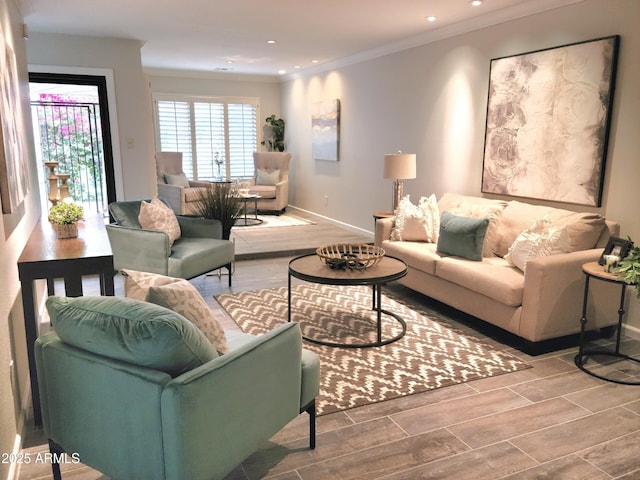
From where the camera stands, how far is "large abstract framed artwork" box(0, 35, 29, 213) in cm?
226

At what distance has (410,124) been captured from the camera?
5711 mm

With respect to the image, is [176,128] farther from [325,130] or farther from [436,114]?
[436,114]

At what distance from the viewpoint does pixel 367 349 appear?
3252 millimetres

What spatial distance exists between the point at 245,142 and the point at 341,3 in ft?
18.6

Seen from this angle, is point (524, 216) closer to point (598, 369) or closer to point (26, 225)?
point (598, 369)

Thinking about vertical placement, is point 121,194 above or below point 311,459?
above

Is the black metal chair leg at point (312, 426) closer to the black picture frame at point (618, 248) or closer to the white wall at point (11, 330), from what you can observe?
the white wall at point (11, 330)

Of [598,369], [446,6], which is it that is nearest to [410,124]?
[446,6]

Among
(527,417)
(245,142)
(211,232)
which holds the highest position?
(245,142)

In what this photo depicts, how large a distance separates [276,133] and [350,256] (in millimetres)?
6377

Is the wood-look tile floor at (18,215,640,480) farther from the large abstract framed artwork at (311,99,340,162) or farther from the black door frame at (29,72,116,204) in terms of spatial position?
the large abstract framed artwork at (311,99,340,162)

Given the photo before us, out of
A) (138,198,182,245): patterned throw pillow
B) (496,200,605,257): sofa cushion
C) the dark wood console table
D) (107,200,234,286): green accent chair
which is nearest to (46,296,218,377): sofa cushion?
the dark wood console table

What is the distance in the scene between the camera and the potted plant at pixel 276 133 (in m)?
9.33

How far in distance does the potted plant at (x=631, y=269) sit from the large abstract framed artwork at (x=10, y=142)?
125 inches
